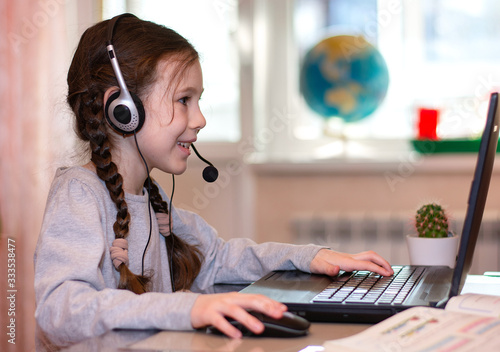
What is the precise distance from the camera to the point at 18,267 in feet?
5.91

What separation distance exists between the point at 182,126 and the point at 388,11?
1506 mm

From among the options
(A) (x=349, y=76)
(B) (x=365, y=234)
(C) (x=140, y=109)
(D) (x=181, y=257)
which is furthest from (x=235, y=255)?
(A) (x=349, y=76)

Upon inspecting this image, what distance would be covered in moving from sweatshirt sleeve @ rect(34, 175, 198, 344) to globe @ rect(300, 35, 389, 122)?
148 cm

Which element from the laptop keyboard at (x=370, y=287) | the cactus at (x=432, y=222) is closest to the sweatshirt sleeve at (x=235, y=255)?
the laptop keyboard at (x=370, y=287)

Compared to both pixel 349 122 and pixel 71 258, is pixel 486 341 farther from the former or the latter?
pixel 349 122

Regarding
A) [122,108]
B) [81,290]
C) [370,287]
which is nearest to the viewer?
[81,290]

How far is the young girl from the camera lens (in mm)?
890

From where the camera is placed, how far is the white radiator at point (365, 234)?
2.18m

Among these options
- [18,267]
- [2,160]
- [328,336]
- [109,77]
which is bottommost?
[18,267]

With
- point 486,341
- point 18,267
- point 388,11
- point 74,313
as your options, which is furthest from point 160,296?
point 388,11

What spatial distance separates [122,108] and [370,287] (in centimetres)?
47

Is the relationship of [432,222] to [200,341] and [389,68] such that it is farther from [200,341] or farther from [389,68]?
[389,68]

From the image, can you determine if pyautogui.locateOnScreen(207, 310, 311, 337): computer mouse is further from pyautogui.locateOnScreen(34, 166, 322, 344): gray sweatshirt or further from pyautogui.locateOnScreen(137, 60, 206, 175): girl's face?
pyautogui.locateOnScreen(137, 60, 206, 175): girl's face

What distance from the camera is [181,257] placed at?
118cm
